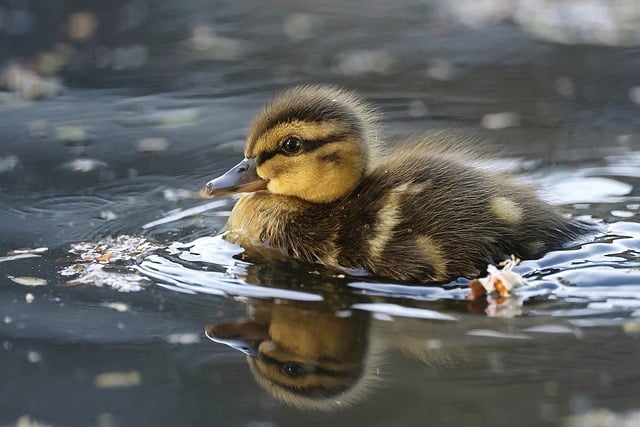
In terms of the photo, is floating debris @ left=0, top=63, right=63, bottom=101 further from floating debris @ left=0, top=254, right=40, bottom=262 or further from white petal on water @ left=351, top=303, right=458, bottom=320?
white petal on water @ left=351, top=303, right=458, bottom=320

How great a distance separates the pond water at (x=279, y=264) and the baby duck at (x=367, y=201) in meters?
0.07

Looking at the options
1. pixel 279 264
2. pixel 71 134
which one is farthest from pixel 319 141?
pixel 71 134

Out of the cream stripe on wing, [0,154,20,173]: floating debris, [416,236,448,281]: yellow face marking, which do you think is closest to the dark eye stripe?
the cream stripe on wing

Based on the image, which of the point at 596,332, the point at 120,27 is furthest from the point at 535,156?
the point at 120,27

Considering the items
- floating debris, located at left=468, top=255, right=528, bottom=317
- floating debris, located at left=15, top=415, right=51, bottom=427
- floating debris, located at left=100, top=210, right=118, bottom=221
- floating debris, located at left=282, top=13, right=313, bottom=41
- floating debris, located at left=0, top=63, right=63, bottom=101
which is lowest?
floating debris, located at left=15, top=415, right=51, bottom=427

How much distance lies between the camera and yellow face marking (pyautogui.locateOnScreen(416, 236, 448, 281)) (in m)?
2.99

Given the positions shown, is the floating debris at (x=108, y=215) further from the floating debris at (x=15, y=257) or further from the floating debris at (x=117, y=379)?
the floating debris at (x=117, y=379)

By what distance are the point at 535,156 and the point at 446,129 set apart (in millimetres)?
413

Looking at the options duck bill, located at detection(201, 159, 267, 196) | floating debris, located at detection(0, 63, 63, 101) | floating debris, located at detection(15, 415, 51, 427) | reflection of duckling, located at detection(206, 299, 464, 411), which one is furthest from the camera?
floating debris, located at detection(0, 63, 63, 101)

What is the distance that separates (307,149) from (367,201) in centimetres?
25

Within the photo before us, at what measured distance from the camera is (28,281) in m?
3.07

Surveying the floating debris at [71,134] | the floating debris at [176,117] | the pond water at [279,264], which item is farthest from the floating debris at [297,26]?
the floating debris at [71,134]

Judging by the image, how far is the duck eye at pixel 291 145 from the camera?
3.32 meters

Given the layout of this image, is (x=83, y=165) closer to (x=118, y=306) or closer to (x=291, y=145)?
(x=291, y=145)
